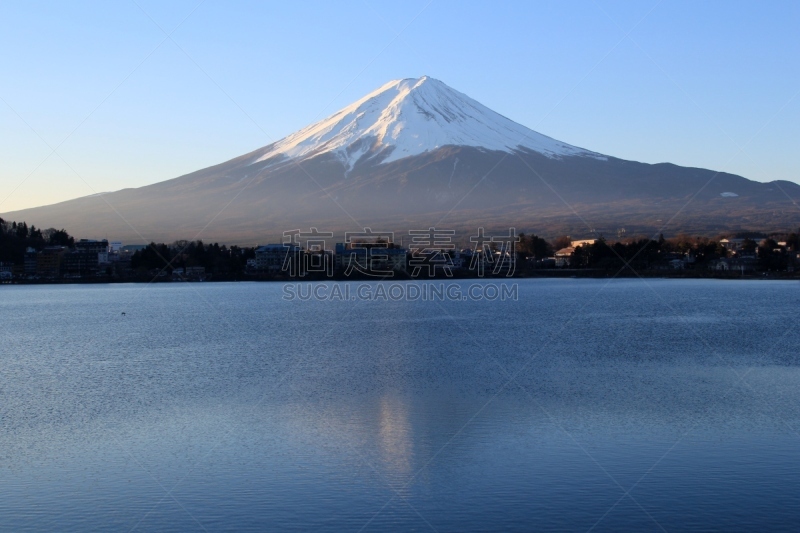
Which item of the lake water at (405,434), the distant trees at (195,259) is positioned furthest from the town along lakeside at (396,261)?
the lake water at (405,434)

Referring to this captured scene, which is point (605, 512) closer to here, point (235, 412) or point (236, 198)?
point (235, 412)

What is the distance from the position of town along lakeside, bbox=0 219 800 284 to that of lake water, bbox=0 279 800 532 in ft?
101

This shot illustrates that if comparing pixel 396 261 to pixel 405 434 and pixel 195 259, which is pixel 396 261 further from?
pixel 405 434

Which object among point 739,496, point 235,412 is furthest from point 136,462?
point 739,496

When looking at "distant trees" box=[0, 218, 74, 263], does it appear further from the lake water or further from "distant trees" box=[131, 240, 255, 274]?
the lake water

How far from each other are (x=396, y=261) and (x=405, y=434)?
3774 cm

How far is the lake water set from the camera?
5.27 metres

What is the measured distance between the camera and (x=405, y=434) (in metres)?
7.17

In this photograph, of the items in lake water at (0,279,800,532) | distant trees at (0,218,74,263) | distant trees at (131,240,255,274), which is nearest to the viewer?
lake water at (0,279,800,532)

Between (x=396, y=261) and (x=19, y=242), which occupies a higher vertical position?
(x=19, y=242)

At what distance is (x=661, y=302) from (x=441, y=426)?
19.4 meters

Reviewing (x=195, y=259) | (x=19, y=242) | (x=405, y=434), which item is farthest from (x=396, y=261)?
(x=405, y=434)

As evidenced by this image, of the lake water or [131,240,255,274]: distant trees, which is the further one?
[131,240,255,274]: distant trees

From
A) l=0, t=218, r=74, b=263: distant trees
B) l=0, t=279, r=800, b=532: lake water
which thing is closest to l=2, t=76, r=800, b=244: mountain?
l=0, t=218, r=74, b=263: distant trees
